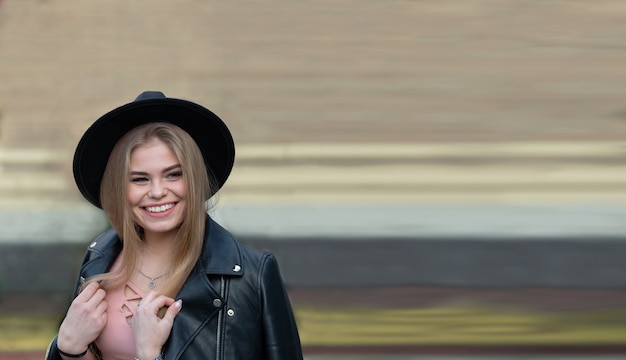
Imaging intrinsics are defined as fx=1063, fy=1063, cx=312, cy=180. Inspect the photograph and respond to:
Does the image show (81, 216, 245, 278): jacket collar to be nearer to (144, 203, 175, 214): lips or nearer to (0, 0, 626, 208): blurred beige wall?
(144, 203, 175, 214): lips

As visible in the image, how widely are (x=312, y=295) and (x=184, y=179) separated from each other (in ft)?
10.4

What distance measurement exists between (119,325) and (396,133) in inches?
125

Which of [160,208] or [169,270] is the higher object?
[160,208]

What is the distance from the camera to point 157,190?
2309 mm

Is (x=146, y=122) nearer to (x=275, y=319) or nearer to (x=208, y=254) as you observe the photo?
(x=208, y=254)

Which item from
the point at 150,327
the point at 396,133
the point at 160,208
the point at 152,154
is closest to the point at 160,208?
the point at 160,208

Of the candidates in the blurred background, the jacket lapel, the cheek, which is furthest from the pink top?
the blurred background

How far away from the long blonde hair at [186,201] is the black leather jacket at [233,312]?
0.12 ft

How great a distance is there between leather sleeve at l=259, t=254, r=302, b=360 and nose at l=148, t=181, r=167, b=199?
281 mm

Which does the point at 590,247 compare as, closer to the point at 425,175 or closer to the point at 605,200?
the point at 605,200

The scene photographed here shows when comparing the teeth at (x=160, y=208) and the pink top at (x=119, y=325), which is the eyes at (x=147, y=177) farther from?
the pink top at (x=119, y=325)

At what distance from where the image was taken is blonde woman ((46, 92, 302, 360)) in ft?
7.64

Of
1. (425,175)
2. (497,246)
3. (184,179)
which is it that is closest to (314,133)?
(425,175)

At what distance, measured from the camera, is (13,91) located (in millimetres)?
5445
